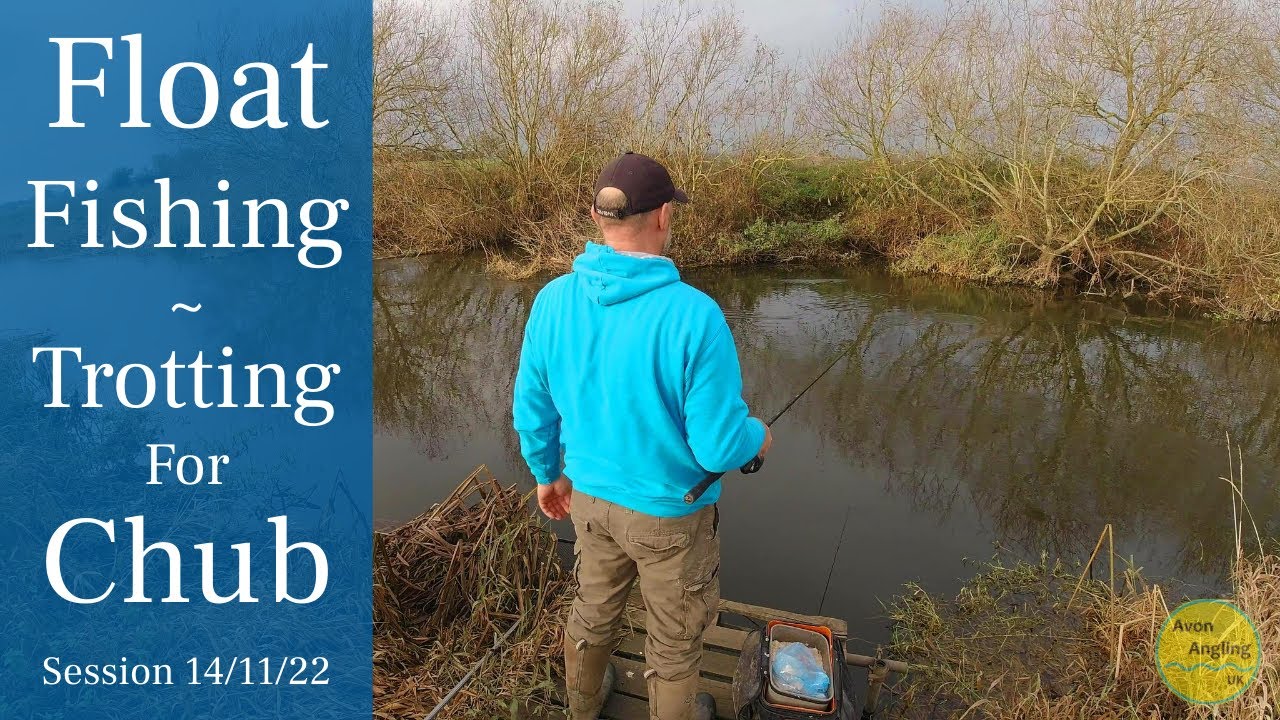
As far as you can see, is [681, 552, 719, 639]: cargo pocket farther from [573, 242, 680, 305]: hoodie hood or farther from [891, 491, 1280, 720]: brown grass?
[891, 491, 1280, 720]: brown grass

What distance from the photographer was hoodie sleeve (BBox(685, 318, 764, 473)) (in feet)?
6.10

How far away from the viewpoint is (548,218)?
15.1 metres

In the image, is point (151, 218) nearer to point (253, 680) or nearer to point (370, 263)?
point (370, 263)

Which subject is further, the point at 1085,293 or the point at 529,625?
the point at 1085,293

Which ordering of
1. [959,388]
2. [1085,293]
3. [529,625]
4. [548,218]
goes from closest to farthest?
[529,625] → [959,388] → [1085,293] → [548,218]

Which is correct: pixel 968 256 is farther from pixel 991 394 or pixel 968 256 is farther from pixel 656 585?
pixel 656 585

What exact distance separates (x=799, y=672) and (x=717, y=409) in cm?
112

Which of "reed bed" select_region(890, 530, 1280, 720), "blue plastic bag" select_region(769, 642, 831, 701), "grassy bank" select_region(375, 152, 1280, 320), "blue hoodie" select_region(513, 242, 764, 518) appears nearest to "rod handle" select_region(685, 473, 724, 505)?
"blue hoodie" select_region(513, 242, 764, 518)

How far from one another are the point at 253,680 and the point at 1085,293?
1249 cm

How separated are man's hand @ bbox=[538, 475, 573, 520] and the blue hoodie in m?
0.25

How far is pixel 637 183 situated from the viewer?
1886 millimetres

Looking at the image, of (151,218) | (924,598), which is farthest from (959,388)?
(151,218)

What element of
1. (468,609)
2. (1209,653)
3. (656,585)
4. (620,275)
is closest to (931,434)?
(1209,653)

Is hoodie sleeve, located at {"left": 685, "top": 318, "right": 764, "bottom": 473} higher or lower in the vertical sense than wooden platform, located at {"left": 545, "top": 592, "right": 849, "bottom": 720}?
higher
